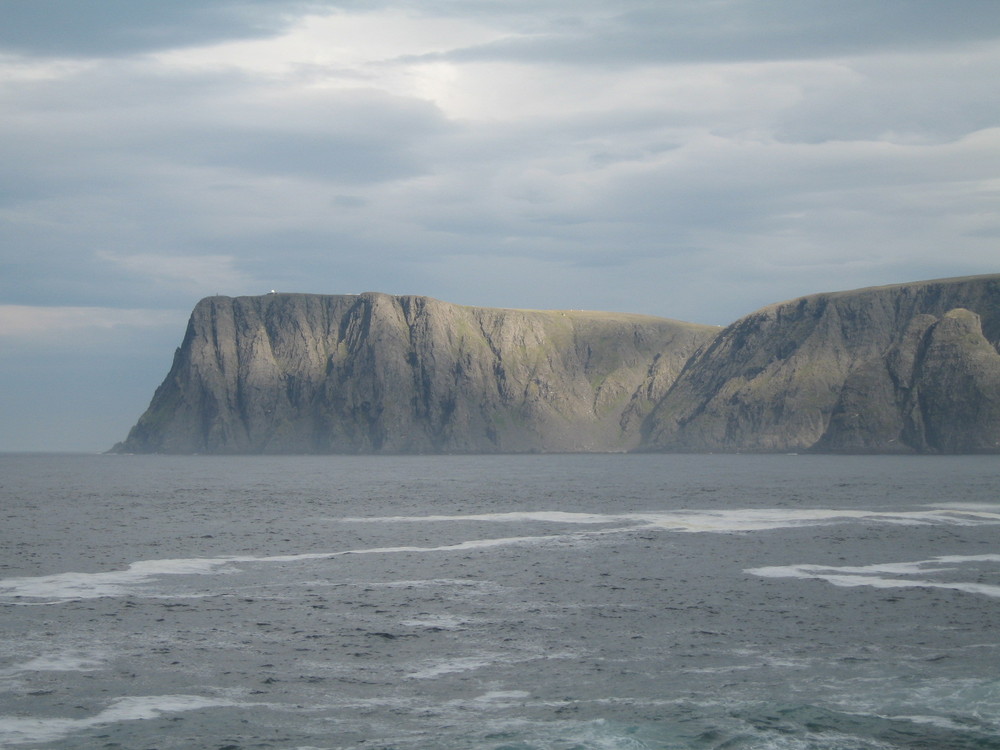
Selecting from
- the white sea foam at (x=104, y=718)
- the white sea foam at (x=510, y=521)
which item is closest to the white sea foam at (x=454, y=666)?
the white sea foam at (x=104, y=718)

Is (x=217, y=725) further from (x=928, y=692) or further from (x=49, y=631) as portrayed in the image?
(x=928, y=692)

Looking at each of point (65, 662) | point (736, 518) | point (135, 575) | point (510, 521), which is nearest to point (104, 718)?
point (65, 662)

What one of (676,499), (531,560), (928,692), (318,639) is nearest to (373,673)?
(318,639)

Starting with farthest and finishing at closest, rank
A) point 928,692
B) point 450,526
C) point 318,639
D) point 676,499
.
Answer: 1. point 676,499
2. point 450,526
3. point 318,639
4. point 928,692

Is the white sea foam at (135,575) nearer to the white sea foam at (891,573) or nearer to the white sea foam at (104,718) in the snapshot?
the white sea foam at (104,718)

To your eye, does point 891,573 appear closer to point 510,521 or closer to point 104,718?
point 510,521

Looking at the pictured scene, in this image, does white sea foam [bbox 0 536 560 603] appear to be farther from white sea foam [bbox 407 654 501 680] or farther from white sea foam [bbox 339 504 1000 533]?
white sea foam [bbox 407 654 501 680]
